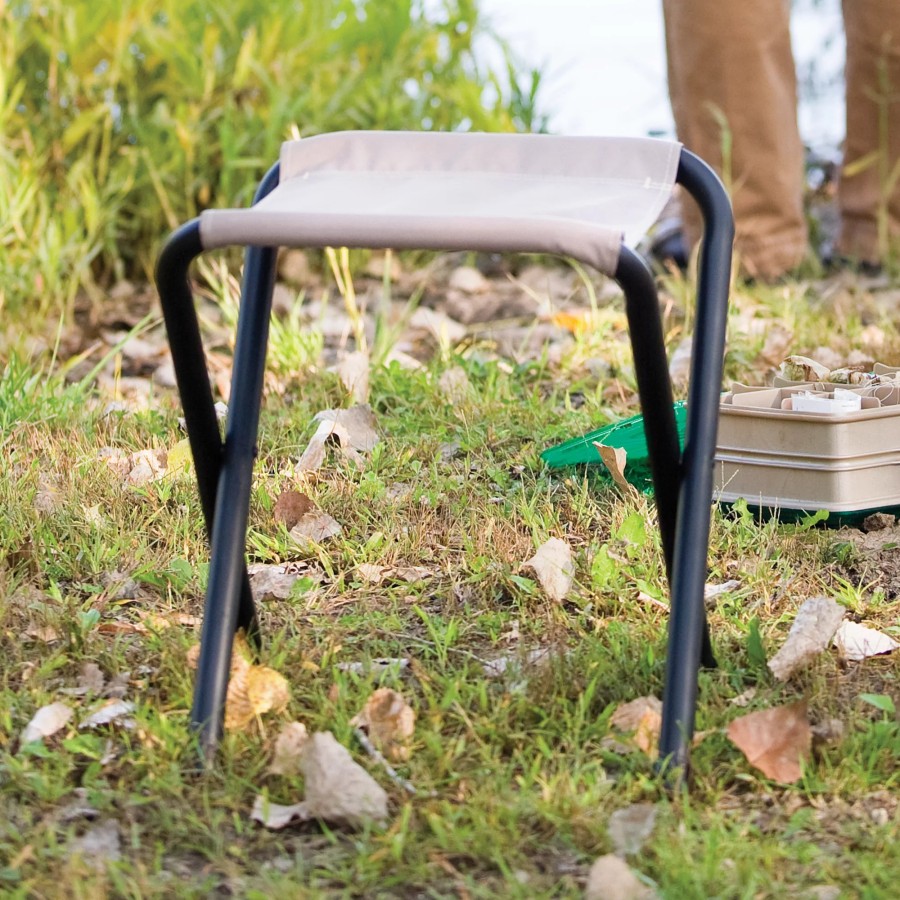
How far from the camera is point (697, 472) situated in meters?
1.35

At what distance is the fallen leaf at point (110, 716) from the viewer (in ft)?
4.83

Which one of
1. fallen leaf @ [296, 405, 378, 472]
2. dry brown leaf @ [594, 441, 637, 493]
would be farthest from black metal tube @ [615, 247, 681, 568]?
fallen leaf @ [296, 405, 378, 472]

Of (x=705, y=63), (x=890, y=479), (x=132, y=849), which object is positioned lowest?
(x=132, y=849)

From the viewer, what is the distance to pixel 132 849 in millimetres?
1271

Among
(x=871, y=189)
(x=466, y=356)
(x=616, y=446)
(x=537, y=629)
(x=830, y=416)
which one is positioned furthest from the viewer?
(x=871, y=189)

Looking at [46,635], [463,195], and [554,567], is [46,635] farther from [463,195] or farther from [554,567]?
[463,195]

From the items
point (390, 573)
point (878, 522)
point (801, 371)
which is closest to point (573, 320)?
point (801, 371)

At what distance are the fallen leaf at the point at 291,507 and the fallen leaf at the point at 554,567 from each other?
0.40 m

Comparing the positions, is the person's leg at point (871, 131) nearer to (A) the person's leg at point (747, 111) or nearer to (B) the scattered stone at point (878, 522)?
(A) the person's leg at point (747, 111)

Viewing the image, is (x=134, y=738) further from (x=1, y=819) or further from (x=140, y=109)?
(x=140, y=109)

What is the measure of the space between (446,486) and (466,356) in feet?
3.17

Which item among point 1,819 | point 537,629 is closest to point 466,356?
point 537,629

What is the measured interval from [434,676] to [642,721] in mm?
271

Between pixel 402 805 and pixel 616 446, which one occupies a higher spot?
pixel 616 446
